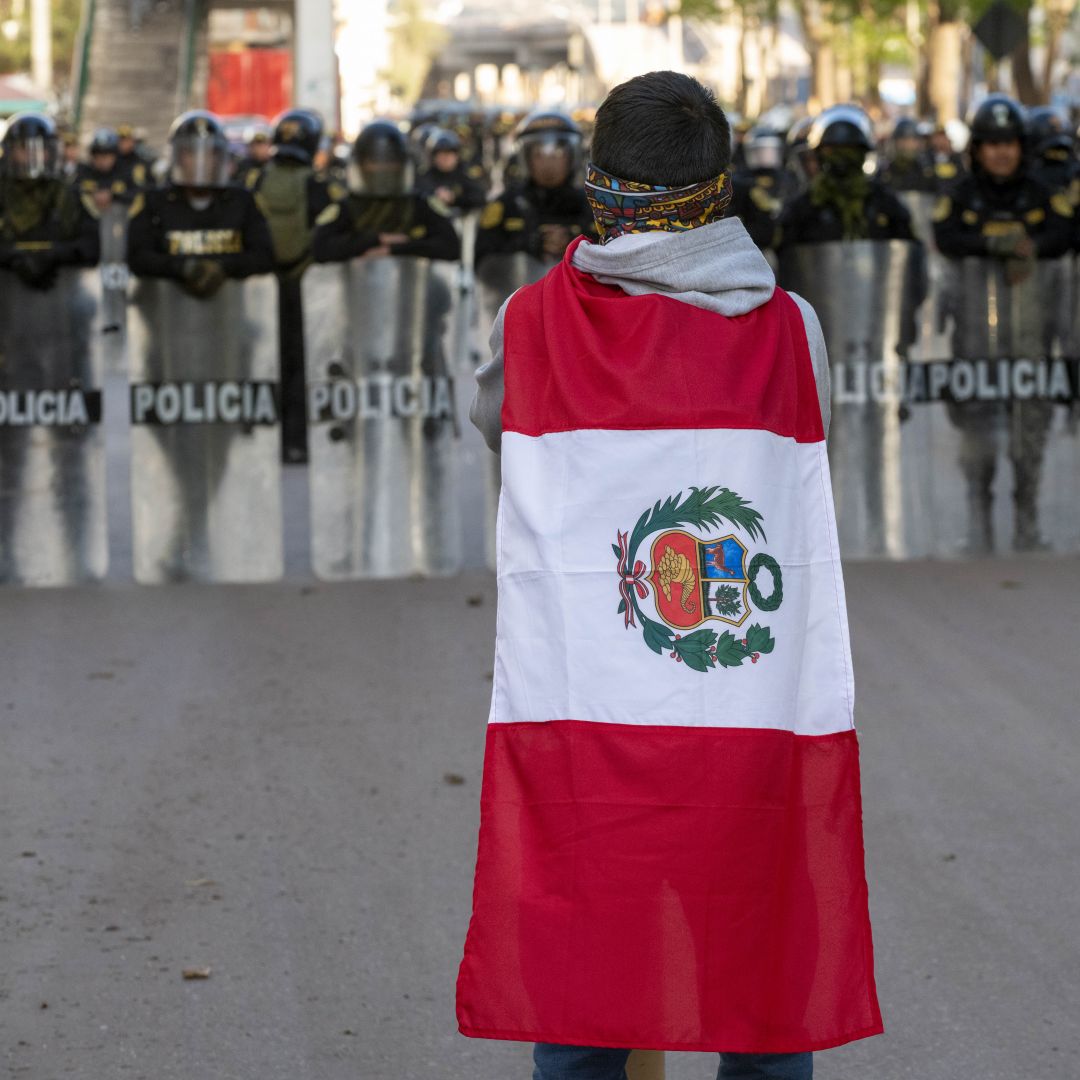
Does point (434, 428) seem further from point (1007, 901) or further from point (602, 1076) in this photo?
point (602, 1076)

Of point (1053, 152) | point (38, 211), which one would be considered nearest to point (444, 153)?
point (1053, 152)

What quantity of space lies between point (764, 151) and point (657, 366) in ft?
65.3

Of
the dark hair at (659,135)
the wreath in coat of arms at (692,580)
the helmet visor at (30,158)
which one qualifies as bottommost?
the wreath in coat of arms at (692,580)

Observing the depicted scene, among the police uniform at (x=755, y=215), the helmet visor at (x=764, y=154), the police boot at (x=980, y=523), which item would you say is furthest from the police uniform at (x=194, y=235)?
the helmet visor at (x=764, y=154)

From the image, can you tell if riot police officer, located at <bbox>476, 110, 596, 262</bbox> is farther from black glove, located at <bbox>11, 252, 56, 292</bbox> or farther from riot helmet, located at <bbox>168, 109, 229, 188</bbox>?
Answer: black glove, located at <bbox>11, 252, 56, 292</bbox>

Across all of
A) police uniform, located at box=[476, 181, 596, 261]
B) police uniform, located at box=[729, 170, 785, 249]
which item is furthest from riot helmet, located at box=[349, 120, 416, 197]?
police uniform, located at box=[729, 170, 785, 249]

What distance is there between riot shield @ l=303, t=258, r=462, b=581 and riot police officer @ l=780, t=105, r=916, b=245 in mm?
1781

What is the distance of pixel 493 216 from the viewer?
10.4 m

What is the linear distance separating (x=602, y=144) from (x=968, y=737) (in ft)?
13.7

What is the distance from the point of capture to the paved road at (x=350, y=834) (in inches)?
175

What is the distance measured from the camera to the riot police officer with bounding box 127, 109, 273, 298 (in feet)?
32.0

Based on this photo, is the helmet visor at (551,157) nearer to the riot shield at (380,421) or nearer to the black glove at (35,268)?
the riot shield at (380,421)

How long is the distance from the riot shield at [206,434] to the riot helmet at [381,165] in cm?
122

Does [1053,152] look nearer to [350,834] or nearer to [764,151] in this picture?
[764,151]
